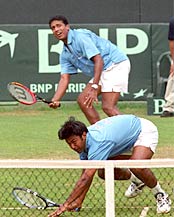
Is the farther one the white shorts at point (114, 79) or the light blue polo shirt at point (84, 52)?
the white shorts at point (114, 79)

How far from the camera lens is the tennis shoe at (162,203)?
7.56 meters

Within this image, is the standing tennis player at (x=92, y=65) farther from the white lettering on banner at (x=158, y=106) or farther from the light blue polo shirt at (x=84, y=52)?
the white lettering on banner at (x=158, y=106)

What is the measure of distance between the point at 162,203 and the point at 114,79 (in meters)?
2.31

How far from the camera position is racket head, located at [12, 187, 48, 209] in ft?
24.4

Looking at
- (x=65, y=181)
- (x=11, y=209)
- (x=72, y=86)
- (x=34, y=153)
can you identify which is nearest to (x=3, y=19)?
(x=72, y=86)

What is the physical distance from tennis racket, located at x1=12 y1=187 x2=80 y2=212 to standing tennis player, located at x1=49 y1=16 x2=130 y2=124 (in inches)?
72.8

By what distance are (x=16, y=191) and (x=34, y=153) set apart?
320cm

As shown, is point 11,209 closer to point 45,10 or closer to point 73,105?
point 73,105

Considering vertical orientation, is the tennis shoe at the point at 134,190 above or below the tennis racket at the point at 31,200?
below

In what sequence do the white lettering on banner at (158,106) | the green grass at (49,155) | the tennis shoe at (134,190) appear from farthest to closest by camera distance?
the white lettering on banner at (158,106) → the tennis shoe at (134,190) → the green grass at (49,155)

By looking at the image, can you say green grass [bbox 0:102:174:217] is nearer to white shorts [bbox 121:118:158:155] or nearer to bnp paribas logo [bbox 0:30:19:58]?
white shorts [bbox 121:118:158:155]

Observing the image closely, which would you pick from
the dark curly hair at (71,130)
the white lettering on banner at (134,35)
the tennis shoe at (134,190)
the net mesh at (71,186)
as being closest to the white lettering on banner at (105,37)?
the white lettering on banner at (134,35)

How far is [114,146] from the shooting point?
A: 7.38 meters

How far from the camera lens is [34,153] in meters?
10.8
